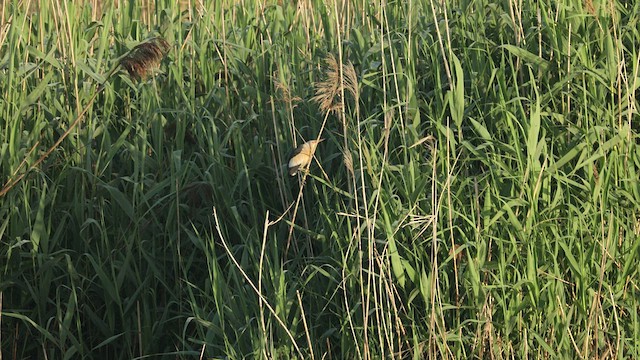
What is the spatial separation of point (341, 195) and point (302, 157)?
0.22 metres

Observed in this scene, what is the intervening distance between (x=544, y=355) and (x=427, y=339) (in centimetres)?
34

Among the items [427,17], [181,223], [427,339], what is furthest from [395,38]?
[427,339]

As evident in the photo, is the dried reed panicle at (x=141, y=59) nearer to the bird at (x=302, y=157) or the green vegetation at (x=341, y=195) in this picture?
the green vegetation at (x=341, y=195)

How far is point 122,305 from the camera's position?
3.22 m

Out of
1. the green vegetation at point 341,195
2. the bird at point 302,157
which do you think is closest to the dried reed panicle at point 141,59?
the green vegetation at point 341,195

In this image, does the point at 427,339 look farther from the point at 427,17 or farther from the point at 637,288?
the point at 427,17

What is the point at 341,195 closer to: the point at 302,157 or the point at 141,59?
the point at 302,157

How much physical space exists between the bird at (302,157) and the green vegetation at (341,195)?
4.2 inches

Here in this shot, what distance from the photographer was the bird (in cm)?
296

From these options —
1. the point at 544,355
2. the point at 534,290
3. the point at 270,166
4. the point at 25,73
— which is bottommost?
the point at 544,355

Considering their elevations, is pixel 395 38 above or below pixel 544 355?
above

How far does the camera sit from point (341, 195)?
10.2 ft

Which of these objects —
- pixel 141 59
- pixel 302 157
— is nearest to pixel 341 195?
pixel 302 157

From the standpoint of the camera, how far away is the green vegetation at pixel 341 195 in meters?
2.79
